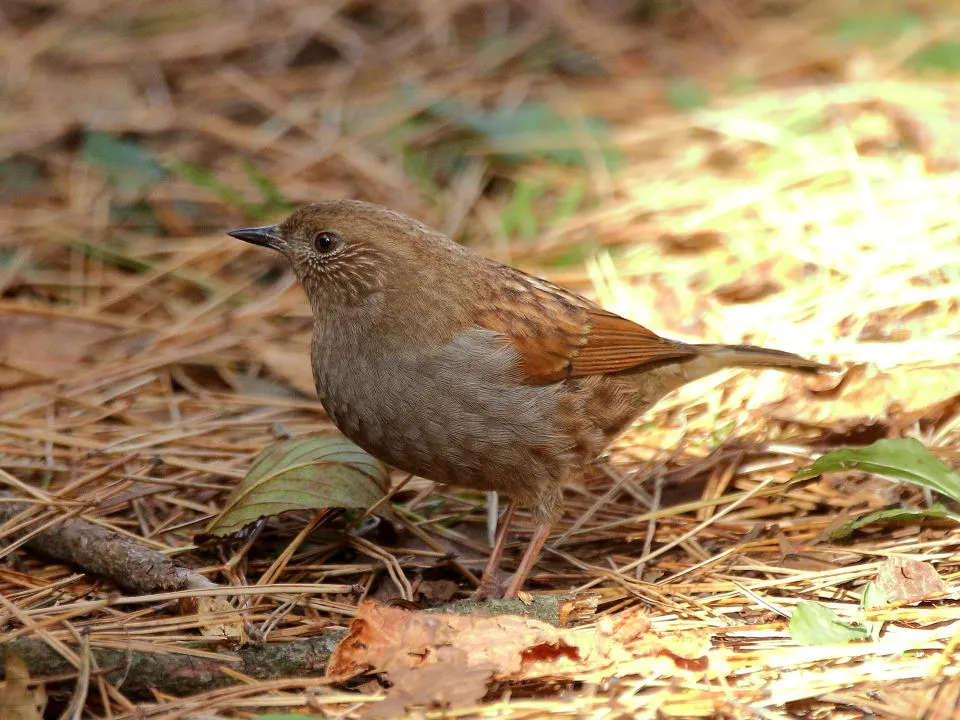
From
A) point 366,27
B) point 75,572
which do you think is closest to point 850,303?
point 75,572

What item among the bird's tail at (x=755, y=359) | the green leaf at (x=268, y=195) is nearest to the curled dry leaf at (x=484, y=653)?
the bird's tail at (x=755, y=359)

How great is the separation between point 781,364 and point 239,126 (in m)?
4.38

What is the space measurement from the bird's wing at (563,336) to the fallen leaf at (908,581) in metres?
1.30

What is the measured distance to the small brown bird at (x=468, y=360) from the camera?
13.3ft

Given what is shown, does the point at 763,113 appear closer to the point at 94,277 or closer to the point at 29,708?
the point at 94,277

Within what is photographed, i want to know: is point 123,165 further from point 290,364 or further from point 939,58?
point 939,58

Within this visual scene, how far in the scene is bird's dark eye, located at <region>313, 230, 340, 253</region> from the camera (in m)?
4.48

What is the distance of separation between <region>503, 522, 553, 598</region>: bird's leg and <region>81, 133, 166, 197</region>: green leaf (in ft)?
12.4

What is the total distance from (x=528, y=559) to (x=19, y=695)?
191cm

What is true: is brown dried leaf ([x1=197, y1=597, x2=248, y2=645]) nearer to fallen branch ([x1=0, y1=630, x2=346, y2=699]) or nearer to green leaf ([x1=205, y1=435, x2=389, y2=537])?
fallen branch ([x1=0, y1=630, x2=346, y2=699])

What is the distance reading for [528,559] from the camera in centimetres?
420

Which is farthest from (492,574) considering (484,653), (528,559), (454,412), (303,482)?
(484,653)

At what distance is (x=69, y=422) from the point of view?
4.90 m

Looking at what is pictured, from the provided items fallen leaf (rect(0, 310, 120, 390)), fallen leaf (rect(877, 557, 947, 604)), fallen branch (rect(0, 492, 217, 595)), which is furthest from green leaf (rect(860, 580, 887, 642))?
fallen leaf (rect(0, 310, 120, 390))
